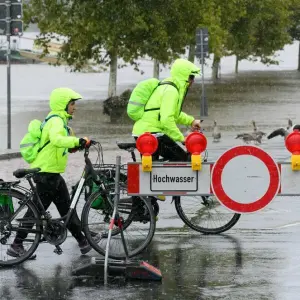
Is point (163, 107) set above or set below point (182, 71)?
below

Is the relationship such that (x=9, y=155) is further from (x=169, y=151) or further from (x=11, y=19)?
(x=169, y=151)

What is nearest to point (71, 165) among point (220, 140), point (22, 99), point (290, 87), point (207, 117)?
point (220, 140)

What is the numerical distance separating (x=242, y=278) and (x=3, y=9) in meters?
15.5

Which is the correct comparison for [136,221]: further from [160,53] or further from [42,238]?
[160,53]

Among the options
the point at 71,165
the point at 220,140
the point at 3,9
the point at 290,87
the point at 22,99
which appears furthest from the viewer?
the point at 290,87

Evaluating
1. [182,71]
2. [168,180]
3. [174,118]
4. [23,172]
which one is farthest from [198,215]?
[23,172]

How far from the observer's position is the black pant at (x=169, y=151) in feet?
42.0

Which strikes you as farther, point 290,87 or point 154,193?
point 290,87

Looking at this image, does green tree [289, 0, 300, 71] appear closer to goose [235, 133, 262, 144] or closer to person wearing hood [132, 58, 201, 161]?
goose [235, 133, 262, 144]

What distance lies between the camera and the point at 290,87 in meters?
63.3

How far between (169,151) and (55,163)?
2.04m

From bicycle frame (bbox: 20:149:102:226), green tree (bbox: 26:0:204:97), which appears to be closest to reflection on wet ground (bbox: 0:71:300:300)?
bicycle frame (bbox: 20:149:102:226)

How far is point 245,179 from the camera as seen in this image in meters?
10.4

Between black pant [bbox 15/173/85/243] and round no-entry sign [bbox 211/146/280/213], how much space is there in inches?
59.0
